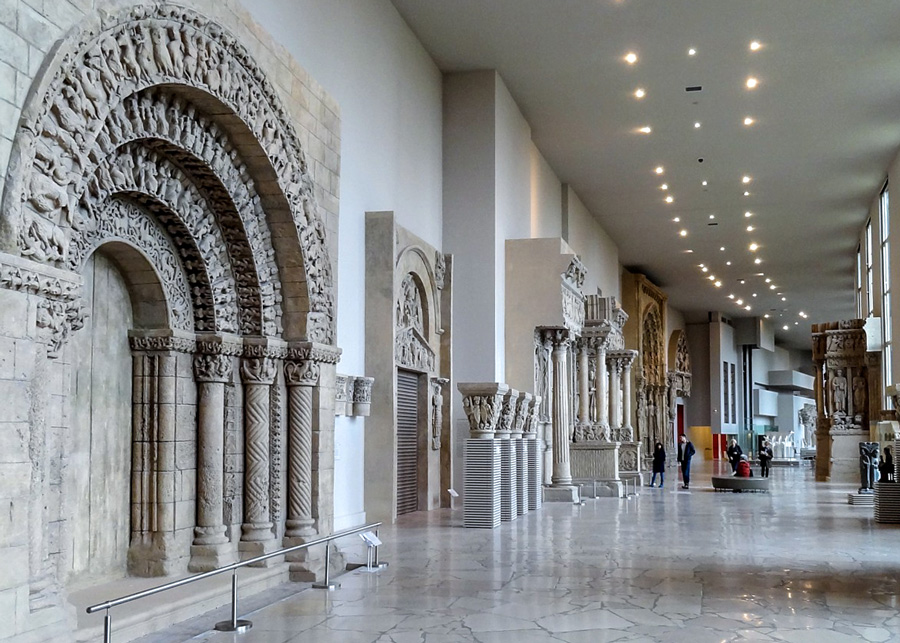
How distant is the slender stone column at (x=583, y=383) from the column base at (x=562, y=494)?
425cm

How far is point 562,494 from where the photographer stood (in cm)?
2030

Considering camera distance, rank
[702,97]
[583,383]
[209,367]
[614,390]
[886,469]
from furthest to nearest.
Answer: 1. [614,390]
2. [583,383]
3. [702,97]
4. [886,469]
5. [209,367]

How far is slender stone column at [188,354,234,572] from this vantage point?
9250mm

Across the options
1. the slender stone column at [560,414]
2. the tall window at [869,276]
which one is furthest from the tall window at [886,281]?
the slender stone column at [560,414]

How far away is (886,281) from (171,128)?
23184mm

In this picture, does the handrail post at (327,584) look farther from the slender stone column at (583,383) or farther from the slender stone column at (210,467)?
the slender stone column at (583,383)

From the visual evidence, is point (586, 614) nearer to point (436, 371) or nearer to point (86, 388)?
point (86, 388)

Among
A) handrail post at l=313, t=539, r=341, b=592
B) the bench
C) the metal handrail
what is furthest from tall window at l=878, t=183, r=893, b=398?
handrail post at l=313, t=539, r=341, b=592

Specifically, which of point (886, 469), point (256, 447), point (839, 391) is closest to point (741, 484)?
point (839, 391)

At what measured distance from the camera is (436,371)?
18141mm

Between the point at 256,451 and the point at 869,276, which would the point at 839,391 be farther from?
the point at 256,451

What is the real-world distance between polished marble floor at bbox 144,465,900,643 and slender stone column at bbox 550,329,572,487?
15.7ft

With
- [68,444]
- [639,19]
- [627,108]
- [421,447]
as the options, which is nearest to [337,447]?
[421,447]

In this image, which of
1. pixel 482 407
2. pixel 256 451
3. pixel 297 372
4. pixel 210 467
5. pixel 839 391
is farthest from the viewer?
pixel 839 391
